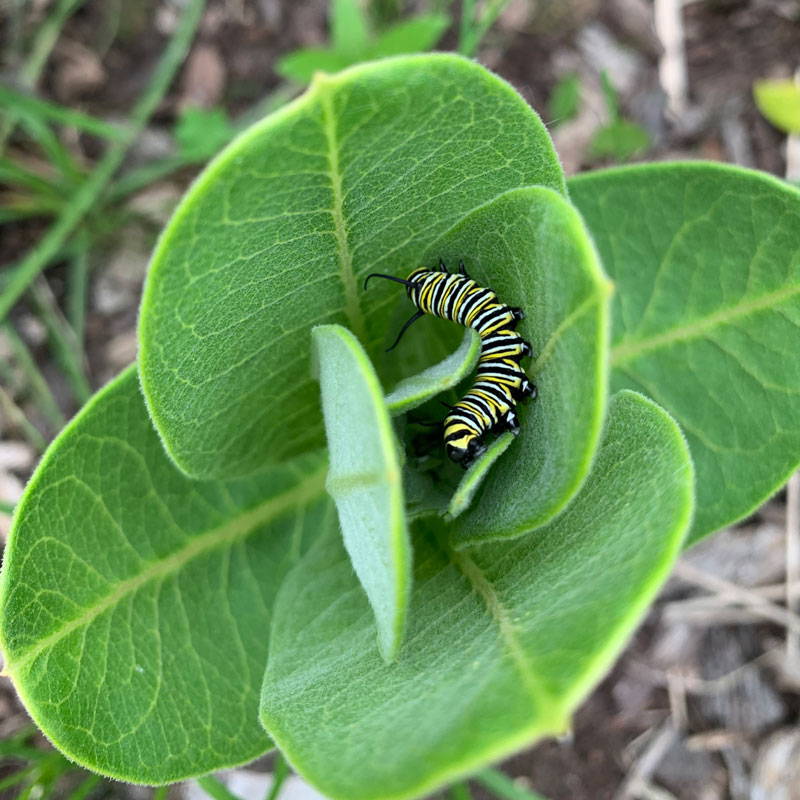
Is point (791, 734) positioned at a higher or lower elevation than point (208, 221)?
lower

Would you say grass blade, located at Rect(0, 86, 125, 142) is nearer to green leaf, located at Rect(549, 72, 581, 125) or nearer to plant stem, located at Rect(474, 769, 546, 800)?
green leaf, located at Rect(549, 72, 581, 125)

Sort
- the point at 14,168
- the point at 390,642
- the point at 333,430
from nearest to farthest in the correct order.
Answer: the point at 390,642
the point at 333,430
the point at 14,168

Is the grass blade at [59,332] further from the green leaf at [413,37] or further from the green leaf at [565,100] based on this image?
the green leaf at [565,100]

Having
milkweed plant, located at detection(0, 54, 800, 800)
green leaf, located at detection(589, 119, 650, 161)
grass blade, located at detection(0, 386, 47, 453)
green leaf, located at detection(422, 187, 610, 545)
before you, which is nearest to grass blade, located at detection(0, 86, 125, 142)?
grass blade, located at detection(0, 386, 47, 453)

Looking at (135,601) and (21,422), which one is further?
(21,422)

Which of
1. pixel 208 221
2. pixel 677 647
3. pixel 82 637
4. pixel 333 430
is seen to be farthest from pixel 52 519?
pixel 677 647

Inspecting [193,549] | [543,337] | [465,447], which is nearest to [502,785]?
[193,549]

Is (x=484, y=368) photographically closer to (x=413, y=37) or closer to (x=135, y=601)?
(x=135, y=601)

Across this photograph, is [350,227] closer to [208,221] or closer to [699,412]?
[208,221]

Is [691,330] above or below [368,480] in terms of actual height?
below
